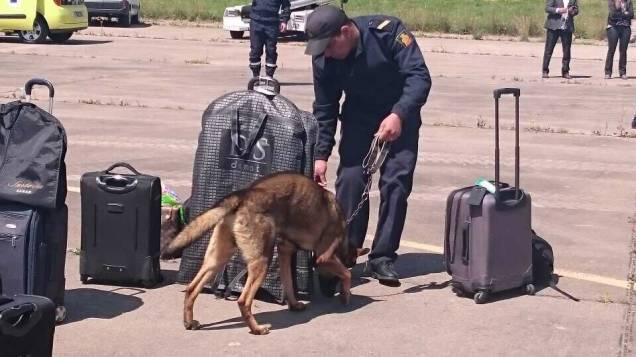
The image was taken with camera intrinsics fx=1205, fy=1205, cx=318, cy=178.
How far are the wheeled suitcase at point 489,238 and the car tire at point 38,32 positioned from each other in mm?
18908

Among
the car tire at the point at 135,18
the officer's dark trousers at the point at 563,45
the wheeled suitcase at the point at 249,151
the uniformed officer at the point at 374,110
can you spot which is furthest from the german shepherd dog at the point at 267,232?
the car tire at the point at 135,18

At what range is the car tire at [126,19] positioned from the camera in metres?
31.0

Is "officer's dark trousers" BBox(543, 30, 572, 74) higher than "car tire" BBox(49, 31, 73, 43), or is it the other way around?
"officer's dark trousers" BBox(543, 30, 572, 74)

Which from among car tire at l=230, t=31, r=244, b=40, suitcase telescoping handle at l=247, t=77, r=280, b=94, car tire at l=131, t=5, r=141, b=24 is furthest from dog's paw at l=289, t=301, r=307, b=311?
car tire at l=131, t=5, r=141, b=24

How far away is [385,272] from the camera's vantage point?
7137 millimetres

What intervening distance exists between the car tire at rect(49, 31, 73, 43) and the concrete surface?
4.45 ft

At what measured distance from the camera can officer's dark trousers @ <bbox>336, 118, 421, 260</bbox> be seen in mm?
7074

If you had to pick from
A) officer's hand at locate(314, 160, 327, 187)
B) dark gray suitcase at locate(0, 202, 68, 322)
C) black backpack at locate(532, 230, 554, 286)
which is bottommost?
black backpack at locate(532, 230, 554, 286)

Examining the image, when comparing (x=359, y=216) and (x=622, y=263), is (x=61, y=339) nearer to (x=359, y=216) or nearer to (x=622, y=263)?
(x=359, y=216)

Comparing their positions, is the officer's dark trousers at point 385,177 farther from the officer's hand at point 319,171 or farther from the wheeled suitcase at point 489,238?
the wheeled suitcase at point 489,238

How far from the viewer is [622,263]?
782 centimetres

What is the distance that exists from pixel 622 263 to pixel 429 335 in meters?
2.16

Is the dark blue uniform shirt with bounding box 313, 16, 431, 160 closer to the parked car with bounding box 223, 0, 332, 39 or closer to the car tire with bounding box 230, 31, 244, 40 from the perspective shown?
the parked car with bounding box 223, 0, 332, 39

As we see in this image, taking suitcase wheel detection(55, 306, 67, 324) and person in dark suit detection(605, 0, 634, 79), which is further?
person in dark suit detection(605, 0, 634, 79)
